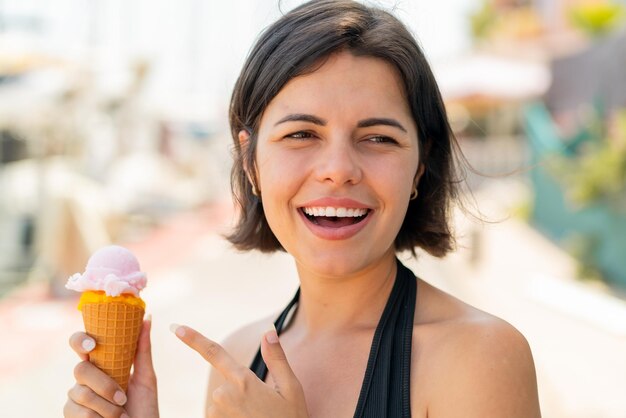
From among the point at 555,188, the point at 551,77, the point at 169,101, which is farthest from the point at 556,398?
the point at 169,101

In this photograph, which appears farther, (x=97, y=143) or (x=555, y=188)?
(x=97, y=143)

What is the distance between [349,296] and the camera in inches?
79.8

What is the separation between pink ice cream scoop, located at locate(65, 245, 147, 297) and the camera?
6.18 ft

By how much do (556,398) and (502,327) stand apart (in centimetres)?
403

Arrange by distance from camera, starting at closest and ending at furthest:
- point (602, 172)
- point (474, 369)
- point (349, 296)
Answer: point (474, 369)
point (349, 296)
point (602, 172)

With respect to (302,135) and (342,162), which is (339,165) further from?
(302,135)

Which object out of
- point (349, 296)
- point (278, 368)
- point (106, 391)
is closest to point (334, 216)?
point (349, 296)

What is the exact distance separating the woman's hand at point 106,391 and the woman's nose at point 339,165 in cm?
65

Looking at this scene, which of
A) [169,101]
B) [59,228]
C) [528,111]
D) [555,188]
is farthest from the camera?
[169,101]

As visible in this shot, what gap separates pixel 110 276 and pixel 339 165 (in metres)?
0.66

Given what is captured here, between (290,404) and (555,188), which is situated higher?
(290,404)

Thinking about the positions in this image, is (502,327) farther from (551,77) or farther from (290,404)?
(551,77)

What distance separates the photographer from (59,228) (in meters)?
9.73

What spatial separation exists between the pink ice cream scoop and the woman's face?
0.41 metres
